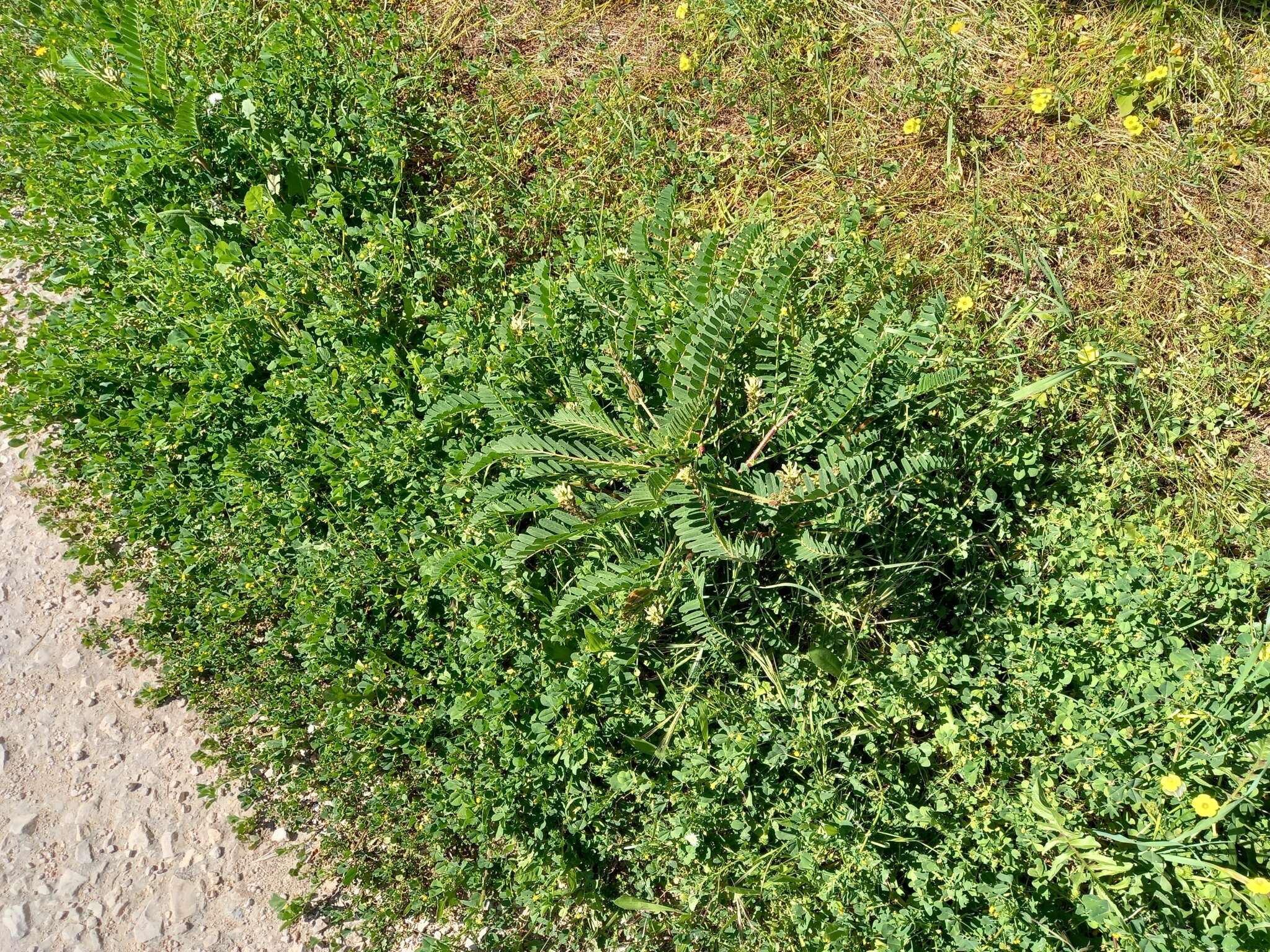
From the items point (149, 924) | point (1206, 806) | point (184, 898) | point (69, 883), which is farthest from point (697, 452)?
point (69, 883)

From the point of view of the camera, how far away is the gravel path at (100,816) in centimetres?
315

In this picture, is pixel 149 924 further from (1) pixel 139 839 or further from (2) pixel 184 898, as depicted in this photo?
(1) pixel 139 839

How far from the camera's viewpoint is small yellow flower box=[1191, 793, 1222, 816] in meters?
2.62

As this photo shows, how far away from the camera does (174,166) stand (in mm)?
3969

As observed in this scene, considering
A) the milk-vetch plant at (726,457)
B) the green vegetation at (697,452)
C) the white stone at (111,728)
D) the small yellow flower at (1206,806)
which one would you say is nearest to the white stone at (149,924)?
the green vegetation at (697,452)

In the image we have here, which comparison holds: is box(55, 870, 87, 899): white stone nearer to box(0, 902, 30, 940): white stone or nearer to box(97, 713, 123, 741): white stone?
box(0, 902, 30, 940): white stone

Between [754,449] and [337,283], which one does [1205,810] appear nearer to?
[754,449]

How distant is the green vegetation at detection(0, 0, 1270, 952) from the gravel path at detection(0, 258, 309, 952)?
0.17 metres

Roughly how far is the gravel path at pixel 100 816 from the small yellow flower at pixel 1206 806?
2.76 meters

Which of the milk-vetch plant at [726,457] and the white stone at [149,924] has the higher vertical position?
the milk-vetch plant at [726,457]

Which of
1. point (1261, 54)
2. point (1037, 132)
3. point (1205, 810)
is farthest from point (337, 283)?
point (1261, 54)

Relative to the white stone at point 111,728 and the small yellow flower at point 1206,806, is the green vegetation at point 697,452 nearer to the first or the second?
the small yellow flower at point 1206,806

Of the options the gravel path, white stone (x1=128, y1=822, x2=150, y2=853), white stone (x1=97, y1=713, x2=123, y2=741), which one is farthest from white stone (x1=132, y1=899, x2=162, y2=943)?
white stone (x1=97, y1=713, x2=123, y2=741)

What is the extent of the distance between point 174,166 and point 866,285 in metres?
2.86
